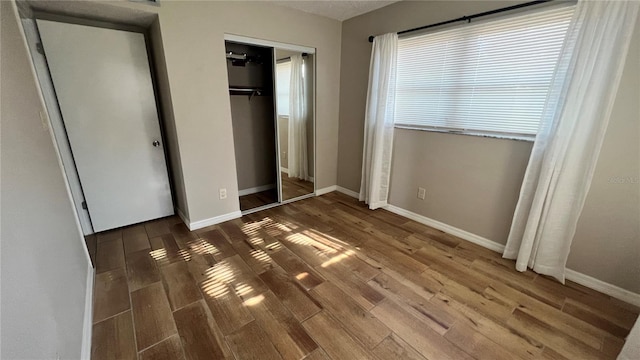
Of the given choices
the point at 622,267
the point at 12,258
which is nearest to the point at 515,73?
the point at 622,267

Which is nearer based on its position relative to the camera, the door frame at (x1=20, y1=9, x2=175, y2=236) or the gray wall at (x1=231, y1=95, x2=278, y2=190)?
the door frame at (x1=20, y1=9, x2=175, y2=236)

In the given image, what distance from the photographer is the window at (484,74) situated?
1.90 m

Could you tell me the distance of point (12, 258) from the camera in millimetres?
871

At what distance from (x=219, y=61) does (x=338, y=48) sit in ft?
5.49

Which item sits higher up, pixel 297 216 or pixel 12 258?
pixel 12 258

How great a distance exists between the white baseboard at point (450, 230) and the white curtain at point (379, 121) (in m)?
0.24

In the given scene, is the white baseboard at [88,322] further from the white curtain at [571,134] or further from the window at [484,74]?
the window at [484,74]

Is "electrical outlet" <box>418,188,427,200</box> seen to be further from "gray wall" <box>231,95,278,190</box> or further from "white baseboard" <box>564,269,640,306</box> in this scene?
"gray wall" <box>231,95,278,190</box>

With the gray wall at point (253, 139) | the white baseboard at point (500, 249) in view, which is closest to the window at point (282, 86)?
the gray wall at point (253, 139)

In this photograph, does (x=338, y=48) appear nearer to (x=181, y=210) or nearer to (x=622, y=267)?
(x=181, y=210)

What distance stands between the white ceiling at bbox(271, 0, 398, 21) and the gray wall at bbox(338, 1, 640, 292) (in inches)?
4.3

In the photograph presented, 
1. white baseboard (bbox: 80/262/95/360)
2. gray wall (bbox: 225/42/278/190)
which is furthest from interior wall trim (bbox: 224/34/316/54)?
white baseboard (bbox: 80/262/95/360)

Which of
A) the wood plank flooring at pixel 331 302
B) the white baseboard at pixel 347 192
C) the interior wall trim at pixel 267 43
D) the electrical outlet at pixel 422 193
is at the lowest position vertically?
the wood plank flooring at pixel 331 302

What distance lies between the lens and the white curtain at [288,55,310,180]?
321 cm
